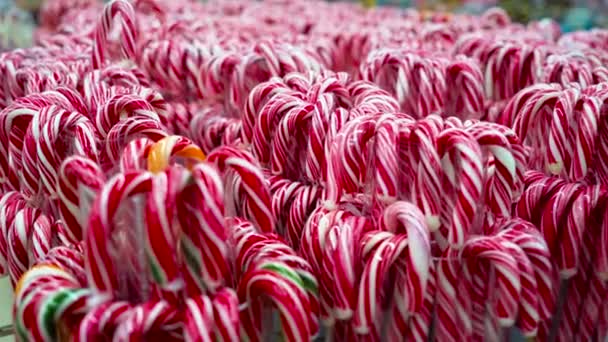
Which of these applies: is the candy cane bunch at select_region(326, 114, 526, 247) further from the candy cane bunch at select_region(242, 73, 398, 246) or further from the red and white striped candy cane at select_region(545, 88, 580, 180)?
the red and white striped candy cane at select_region(545, 88, 580, 180)

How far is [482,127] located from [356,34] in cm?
200

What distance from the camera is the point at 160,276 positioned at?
0.95 meters

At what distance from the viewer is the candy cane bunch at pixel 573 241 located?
4.36 feet

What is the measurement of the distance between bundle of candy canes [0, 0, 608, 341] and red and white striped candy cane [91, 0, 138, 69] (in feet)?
0.55

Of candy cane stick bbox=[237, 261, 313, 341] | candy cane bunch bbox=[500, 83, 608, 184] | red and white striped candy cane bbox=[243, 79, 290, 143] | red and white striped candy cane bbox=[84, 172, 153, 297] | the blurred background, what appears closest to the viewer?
red and white striped candy cane bbox=[84, 172, 153, 297]

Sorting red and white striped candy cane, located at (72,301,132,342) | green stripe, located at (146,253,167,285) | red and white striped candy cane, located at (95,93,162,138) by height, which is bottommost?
red and white striped candy cane, located at (72,301,132,342)

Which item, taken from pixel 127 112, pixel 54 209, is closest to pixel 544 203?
pixel 127 112

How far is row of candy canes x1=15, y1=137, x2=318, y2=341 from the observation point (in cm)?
92

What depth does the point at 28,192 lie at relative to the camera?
1460 mm

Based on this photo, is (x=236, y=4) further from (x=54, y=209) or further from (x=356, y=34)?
(x=54, y=209)

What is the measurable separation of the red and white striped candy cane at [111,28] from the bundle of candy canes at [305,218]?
17cm

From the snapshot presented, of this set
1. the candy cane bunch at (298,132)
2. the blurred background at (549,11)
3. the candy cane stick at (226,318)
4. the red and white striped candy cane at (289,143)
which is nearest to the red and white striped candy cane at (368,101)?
the candy cane bunch at (298,132)

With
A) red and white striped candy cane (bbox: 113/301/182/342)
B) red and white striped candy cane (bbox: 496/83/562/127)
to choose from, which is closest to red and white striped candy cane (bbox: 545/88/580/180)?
red and white striped candy cane (bbox: 496/83/562/127)

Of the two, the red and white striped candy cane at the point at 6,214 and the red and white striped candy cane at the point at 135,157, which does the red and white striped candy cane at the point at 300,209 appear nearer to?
the red and white striped candy cane at the point at 135,157
